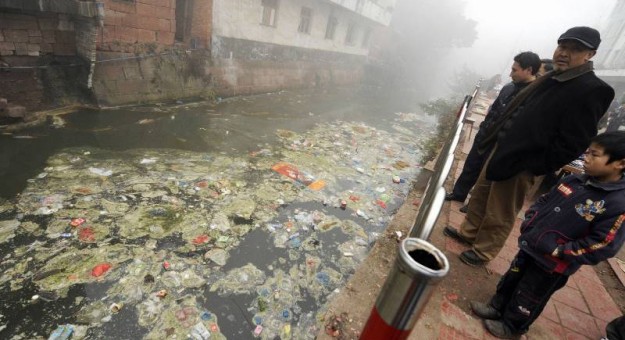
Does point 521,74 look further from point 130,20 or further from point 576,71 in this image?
point 130,20

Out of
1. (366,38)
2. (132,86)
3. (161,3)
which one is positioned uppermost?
(366,38)

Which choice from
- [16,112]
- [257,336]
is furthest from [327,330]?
[16,112]

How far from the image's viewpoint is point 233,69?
30.3ft

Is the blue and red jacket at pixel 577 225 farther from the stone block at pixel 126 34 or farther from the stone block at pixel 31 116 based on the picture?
the stone block at pixel 126 34

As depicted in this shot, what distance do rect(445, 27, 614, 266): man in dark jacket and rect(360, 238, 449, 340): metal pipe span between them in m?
1.77

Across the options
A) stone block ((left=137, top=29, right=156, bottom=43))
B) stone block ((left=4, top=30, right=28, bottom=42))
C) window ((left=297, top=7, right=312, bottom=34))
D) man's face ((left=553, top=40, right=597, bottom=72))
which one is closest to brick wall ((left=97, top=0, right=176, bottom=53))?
stone block ((left=137, top=29, right=156, bottom=43))

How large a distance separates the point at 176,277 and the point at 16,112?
4359mm

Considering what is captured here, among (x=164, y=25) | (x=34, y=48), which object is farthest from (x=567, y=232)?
(x=164, y=25)

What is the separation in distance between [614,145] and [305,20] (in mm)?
12795

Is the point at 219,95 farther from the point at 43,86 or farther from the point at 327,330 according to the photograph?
the point at 327,330

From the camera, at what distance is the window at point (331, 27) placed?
14734 mm

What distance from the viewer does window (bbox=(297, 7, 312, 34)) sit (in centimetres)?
1233

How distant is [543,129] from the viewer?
211 cm

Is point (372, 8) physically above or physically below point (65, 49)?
above
